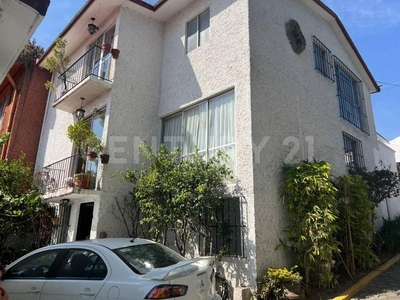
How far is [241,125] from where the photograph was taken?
7363mm

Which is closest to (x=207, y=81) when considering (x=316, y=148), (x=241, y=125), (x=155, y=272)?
(x=241, y=125)

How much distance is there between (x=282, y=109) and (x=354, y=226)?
3.62 m

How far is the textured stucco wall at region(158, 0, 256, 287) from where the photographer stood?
6594 mm

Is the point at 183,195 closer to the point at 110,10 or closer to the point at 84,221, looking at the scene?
the point at 84,221

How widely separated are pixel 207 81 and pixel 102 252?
239 inches

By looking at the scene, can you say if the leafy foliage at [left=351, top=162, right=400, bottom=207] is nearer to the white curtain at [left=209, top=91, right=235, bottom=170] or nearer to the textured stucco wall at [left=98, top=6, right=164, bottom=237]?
the white curtain at [left=209, top=91, right=235, bottom=170]

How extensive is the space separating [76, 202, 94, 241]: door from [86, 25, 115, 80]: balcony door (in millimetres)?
4172

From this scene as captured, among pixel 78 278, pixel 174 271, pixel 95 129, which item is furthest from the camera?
pixel 95 129

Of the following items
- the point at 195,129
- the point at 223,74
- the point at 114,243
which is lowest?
the point at 114,243

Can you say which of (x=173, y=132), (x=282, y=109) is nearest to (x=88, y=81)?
(x=173, y=132)

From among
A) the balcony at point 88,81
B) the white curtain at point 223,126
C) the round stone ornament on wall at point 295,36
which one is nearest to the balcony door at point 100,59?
the balcony at point 88,81

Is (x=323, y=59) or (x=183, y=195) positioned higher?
(x=323, y=59)

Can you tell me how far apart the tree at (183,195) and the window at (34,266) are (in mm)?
2570

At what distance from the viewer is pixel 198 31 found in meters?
9.90
